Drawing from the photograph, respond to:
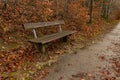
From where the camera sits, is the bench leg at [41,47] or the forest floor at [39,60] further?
the bench leg at [41,47]

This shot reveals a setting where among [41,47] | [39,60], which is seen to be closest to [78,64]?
[39,60]

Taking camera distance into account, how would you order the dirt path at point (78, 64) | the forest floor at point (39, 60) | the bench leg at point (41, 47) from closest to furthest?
1. the forest floor at point (39, 60)
2. the dirt path at point (78, 64)
3. the bench leg at point (41, 47)

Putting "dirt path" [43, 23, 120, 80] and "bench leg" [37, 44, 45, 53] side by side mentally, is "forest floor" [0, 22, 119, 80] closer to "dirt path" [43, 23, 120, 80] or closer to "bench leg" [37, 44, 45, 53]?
"dirt path" [43, 23, 120, 80]

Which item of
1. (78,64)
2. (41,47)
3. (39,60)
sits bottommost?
(78,64)

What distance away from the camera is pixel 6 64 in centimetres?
499

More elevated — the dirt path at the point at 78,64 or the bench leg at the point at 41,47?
the bench leg at the point at 41,47

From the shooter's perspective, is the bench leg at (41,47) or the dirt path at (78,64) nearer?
the dirt path at (78,64)

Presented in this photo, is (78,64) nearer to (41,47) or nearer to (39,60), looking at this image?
(39,60)

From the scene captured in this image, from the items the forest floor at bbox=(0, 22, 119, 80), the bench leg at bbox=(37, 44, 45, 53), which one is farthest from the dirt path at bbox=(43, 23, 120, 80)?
the bench leg at bbox=(37, 44, 45, 53)

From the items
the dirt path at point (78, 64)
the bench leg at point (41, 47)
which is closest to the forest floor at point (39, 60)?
the dirt path at point (78, 64)

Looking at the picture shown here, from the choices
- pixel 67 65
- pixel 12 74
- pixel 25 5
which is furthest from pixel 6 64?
pixel 25 5

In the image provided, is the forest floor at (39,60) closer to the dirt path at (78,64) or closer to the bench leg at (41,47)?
the dirt path at (78,64)

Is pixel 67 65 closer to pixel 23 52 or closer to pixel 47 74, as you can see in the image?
pixel 47 74

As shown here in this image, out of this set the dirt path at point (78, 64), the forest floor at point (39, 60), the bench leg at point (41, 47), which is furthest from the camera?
the bench leg at point (41, 47)
